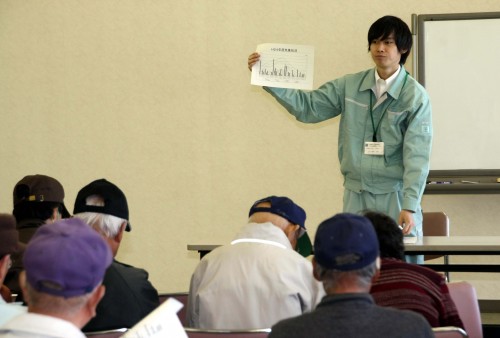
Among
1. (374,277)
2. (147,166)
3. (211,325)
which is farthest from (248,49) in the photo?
(374,277)

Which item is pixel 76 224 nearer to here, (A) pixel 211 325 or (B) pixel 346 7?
(A) pixel 211 325

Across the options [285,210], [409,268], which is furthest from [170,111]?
[409,268]

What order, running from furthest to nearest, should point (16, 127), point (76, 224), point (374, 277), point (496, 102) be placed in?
point (16, 127) → point (496, 102) → point (374, 277) → point (76, 224)

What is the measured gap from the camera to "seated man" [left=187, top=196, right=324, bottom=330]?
2846 mm

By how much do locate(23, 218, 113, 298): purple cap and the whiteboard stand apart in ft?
16.0

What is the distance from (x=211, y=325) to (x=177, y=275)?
4.19 m

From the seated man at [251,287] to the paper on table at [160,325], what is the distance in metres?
1.07

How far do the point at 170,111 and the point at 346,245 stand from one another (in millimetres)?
5042

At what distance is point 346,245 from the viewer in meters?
2.03

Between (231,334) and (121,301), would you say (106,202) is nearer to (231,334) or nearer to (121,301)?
(121,301)

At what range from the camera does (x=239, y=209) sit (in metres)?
6.90

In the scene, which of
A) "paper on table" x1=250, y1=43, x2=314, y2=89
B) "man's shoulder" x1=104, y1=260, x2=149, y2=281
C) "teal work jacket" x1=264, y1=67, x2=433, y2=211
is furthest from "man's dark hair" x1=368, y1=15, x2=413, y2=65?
"man's shoulder" x1=104, y1=260, x2=149, y2=281

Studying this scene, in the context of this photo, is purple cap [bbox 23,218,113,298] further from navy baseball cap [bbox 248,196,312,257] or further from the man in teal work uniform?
the man in teal work uniform

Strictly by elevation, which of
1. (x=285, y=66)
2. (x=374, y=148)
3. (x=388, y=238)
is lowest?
(x=388, y=238)
